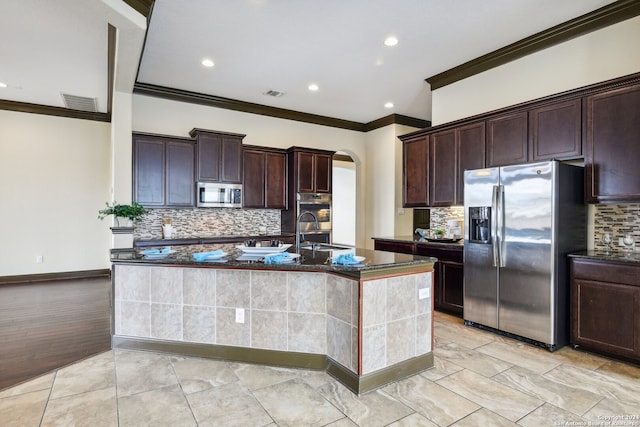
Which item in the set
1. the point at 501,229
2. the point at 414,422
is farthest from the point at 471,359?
the point at 501,229

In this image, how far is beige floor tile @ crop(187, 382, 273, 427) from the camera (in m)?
2.15

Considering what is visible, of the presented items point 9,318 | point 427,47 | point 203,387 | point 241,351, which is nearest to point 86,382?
point 203,387

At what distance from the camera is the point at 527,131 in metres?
3.93

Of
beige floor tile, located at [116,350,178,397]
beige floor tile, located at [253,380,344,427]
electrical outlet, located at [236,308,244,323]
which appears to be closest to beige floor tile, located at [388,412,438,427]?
beige floor tile, located at [253,380,344,427]

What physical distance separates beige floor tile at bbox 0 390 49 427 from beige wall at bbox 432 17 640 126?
Result: 5.34 meters

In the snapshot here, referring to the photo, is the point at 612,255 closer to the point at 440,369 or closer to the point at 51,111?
the point at 440,369

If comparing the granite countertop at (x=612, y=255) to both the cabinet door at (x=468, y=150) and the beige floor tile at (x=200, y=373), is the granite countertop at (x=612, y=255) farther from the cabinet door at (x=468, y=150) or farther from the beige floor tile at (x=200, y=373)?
the beige floor tile at (x=200, y=373)

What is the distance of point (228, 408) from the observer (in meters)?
2.29

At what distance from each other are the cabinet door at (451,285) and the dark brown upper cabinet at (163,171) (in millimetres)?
3892

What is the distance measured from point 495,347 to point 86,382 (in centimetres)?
350

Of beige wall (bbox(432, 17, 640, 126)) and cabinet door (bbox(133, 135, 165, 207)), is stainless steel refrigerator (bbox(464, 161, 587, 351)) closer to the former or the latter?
beige wall (bbox(432, 17, 640, 126))

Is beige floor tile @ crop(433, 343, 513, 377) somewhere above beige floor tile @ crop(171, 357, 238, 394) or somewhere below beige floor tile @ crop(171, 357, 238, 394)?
below

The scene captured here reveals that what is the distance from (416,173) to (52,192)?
252 inches

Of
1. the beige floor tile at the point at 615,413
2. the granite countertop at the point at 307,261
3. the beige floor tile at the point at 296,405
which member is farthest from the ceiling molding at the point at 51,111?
the beige floor tile at the point at 615,413
